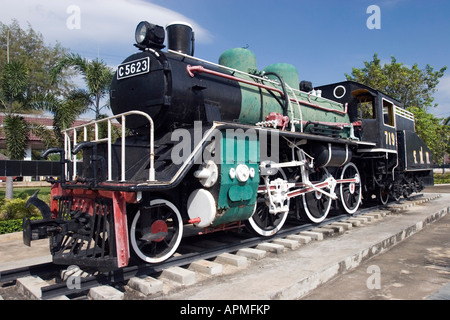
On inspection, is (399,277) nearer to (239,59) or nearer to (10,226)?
(239,59)

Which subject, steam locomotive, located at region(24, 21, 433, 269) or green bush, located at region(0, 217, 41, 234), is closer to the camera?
steam locomotive, located at region(24, 21, 433, 269)

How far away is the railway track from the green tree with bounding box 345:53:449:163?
17.9 m

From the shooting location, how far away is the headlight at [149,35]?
493cm

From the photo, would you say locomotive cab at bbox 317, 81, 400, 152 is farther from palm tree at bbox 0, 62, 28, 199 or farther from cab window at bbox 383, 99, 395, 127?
palm tree at bbox 0, 62, 28, 199

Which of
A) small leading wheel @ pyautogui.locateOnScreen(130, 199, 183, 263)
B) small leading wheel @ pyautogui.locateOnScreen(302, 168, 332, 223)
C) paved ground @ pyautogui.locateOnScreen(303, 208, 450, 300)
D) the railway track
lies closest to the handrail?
small leading wheel @ pyautogui.locateOnScreen(302, 168, 332, 223)

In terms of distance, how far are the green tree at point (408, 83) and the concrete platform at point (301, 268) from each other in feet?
56.6

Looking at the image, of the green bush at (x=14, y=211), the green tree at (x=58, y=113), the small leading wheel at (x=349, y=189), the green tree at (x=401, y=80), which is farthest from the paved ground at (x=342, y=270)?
the green tree at (x=401, y=80)

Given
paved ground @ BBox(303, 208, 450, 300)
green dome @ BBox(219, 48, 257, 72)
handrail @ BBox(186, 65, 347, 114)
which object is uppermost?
green dome @ BBox(219, 48, 257, 72)

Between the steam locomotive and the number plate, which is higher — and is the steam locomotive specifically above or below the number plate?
below

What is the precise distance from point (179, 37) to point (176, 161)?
2289 millimetres

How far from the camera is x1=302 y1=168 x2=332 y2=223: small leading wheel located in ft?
22.8

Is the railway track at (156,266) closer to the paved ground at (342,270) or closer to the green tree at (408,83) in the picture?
the paved ground at (342,270)

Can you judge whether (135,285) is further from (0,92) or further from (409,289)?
(0,92)
